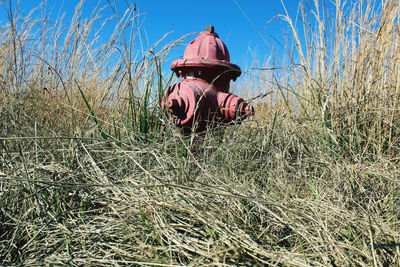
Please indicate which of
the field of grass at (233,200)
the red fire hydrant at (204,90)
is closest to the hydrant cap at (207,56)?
the red fire hydrant at (204,90)

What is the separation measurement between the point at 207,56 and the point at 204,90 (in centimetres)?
20

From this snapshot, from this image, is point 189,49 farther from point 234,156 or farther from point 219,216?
point 219,216

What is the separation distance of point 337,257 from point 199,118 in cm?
90

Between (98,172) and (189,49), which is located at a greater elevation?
(189,49)

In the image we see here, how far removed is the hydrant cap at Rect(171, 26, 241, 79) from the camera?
150 cm

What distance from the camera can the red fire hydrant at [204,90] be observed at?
1386mm

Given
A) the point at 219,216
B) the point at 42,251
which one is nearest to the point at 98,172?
the point at 42,251

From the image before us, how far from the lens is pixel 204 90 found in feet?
4.79

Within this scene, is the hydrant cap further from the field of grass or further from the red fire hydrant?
the field of grass

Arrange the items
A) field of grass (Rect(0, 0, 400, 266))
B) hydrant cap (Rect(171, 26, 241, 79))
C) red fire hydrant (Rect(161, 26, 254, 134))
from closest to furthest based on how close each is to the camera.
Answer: field of grass (Rect(0, 0, 400, 266)) < red fire hydrant (Rect(161, 26, 254, 134)) < hydrant cap (Rect(171, 26, 241, 79))

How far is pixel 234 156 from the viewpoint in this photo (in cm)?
124

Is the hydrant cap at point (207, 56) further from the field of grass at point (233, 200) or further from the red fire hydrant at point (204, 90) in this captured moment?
the field of grass at point (233, 200)

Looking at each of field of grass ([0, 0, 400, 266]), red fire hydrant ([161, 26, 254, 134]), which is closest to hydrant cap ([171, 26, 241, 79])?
red fire hydrant ([161, 26, 254, 134])

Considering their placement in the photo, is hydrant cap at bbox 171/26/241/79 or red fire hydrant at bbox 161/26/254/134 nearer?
red fire hydrant at bbox 161/26/254/134
